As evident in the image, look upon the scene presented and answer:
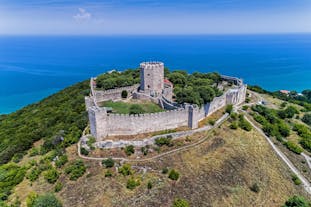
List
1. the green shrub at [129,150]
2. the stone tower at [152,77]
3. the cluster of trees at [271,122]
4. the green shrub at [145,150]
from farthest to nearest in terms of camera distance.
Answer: the stone tower at [152,77] < the cluster of trees at [271,122] < the green shrub at [145,150] < the green shrub at [129,150]

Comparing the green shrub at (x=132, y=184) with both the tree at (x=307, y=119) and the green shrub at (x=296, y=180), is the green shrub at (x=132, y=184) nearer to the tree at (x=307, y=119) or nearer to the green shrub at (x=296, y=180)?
the green shrub at (x=296, y=180)

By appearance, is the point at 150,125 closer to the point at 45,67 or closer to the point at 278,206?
the point at 278,206

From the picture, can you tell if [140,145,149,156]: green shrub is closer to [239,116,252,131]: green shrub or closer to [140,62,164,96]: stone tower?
[140,62,164,96]: stone tower

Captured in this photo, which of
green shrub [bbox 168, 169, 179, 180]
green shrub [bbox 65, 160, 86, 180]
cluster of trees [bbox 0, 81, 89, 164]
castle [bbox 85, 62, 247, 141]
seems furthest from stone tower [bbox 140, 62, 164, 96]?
green shrub [bbox 65, 160, 86, 180]

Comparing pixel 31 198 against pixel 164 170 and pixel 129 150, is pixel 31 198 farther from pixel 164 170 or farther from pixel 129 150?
pixel 164 170

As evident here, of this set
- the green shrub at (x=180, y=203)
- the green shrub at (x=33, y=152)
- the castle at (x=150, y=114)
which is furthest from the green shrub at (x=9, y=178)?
the green shrub at (x=180, y=203)
